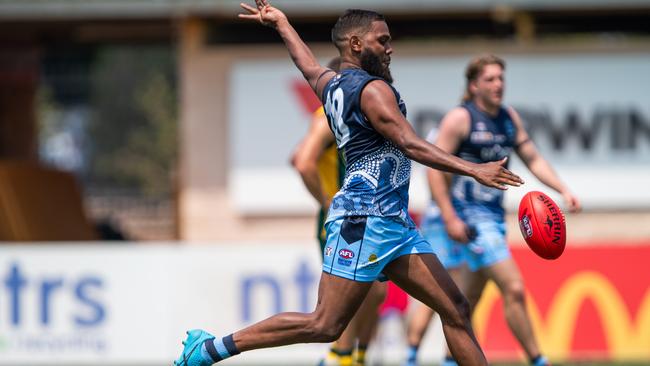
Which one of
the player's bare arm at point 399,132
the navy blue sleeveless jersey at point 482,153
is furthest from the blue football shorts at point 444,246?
the player's bare arm at point 399,132

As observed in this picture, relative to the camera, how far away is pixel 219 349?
6.18m

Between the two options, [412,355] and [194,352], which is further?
[412,355]

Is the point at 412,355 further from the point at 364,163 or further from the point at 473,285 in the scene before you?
the point at 364,163

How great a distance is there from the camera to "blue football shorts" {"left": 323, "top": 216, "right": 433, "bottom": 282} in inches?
238

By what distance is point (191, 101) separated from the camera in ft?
52.8

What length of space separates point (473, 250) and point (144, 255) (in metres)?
4.61

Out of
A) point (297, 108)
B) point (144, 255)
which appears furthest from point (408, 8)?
point (144, 255)

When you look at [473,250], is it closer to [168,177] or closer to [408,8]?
[408,8]

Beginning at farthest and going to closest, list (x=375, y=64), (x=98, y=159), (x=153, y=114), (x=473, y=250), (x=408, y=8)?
(x=98, y=159) → (x=153, y=114) → (x=408, y=8) → (x=473, y=250) → (x=375, y=64)

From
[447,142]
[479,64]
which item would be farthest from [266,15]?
[479,64]

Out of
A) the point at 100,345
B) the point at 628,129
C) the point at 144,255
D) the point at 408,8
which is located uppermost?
the point at 408,8

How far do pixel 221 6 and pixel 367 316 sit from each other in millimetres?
8077

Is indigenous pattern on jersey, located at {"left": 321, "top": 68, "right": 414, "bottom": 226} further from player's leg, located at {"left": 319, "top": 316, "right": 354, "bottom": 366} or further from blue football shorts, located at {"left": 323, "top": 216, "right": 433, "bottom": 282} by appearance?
player's leg, located at {"left": 319, "top": 316, "right": 354, "bottom": 366}

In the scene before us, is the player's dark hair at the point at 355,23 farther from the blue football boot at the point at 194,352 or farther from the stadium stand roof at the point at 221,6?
the stadium stand roof at the point at 221,6
